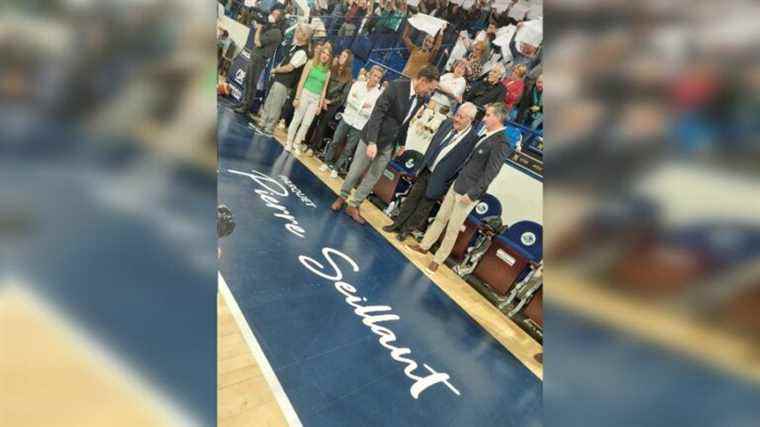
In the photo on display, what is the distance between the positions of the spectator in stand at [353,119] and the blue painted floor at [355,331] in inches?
61.1

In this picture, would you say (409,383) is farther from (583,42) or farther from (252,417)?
(583,42)

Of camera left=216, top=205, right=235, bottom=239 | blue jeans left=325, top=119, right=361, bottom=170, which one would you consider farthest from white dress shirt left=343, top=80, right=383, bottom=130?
camera left=216, top=205, right=235, bottom=239

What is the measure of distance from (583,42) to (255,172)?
5.70m

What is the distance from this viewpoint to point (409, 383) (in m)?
3.13

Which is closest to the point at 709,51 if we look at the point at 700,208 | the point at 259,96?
the point at 700,208

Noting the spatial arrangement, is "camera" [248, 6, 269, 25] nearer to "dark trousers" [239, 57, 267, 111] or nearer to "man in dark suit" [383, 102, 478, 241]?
"dark trousers" [239, 57, 267, 111]

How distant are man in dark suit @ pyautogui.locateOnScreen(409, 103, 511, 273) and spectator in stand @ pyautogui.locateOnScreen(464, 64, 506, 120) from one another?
1408 mm

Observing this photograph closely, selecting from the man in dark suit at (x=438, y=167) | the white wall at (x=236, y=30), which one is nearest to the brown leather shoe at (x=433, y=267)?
the man in dark suit at (x=438, y=167)

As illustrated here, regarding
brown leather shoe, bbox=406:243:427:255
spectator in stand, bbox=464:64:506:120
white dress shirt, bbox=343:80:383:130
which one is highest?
spectator in stand, bbox=464:64:506:120

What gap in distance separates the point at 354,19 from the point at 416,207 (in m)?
4.82

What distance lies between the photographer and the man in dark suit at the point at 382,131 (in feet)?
Answer: 15.6

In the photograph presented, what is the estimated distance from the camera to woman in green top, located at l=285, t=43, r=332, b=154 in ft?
21.6

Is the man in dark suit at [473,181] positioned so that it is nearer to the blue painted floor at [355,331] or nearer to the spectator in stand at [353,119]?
the blue painted floor at [355,331]

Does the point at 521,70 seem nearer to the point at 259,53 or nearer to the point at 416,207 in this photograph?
the point at 416,207
